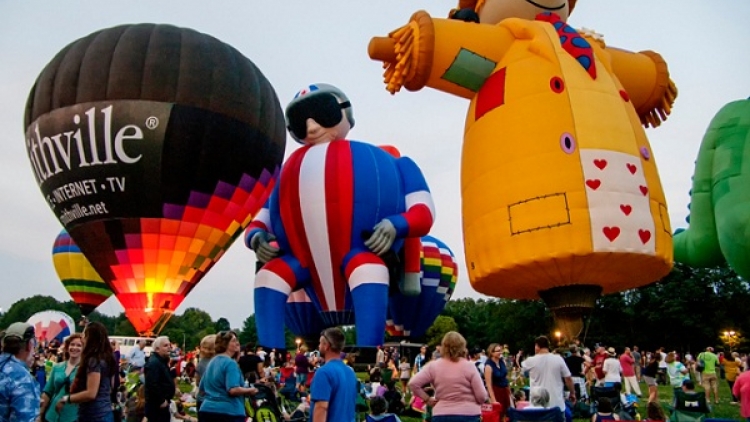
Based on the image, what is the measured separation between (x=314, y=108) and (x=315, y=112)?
64 mm

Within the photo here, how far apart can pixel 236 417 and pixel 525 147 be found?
5852 mm

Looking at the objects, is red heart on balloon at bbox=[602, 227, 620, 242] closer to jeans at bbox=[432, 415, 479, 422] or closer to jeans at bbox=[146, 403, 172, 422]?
jeans at bbox=[432, 415, 479, 422]

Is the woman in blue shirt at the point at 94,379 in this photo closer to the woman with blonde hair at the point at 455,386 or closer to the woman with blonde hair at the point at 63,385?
the woman with blonde hair at the point at 63,385

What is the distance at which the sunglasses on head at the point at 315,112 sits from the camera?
1062cm

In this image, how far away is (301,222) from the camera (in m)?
9.90

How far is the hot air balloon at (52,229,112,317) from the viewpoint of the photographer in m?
22.4

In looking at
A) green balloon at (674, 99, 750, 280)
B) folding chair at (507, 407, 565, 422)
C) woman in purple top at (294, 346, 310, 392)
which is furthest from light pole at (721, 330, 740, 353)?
folding chair at (507, 407, 565, 422)

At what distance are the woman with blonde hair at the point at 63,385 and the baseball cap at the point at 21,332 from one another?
29 cm

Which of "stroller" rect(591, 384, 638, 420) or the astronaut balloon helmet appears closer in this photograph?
"stroller" rect(591, 384, 638, 420)

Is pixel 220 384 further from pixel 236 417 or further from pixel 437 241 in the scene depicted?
pixel 437 241

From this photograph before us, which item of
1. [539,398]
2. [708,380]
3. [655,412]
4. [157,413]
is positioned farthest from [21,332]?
[708,380]

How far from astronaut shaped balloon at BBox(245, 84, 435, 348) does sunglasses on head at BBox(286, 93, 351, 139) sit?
15mm

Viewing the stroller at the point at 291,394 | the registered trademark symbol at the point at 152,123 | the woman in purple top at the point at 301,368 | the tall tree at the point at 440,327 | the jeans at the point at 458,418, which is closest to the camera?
the jeans at the point at 458,418

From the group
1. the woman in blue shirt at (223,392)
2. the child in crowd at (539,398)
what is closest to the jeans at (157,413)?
the woman in blue shirt at (223,392)
